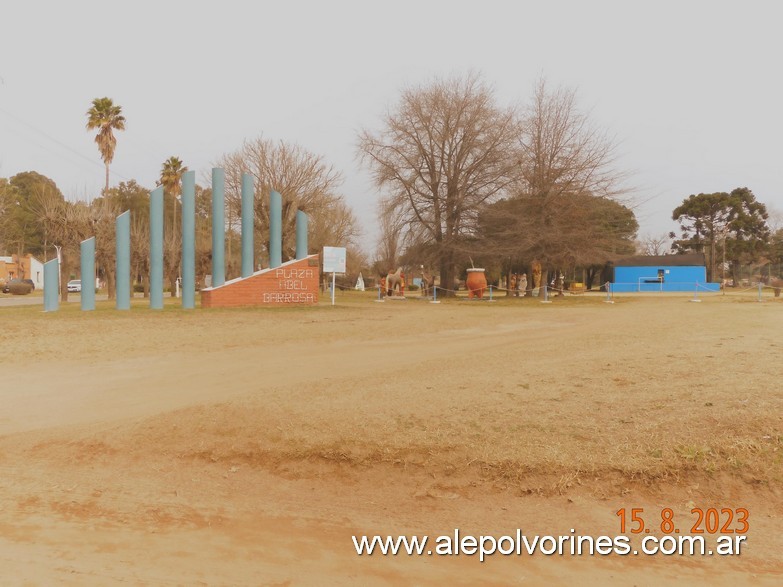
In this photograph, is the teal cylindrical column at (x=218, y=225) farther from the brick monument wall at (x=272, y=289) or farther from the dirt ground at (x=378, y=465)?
the dirt ground at (x=378, y=465)

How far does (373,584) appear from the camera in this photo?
3.20 metres

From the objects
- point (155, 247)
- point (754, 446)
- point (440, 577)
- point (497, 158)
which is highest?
point (497, 158)

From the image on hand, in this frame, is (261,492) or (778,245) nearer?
(261,492)

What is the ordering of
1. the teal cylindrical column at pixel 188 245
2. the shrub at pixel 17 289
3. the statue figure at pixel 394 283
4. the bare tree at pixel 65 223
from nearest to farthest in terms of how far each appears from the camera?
the teal cylindrical column at pixel 188 245 → the bare tree at pixel 65 223 → the statue figure at pixel 394 283 → the shrub at pixel 17 289

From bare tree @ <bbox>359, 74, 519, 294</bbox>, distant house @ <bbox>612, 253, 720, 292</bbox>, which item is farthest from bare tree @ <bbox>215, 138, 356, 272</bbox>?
distant house @ <bbox>612, 253, 720, 292</bbox>

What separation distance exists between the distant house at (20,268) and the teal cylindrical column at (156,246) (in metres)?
43.5

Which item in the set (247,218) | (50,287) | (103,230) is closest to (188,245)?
(247,218)

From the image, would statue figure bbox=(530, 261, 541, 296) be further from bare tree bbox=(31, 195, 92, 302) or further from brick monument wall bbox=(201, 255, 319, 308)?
bare tree bbox=(31, 195, 92, 302)

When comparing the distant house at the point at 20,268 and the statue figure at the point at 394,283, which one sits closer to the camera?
the statue figure at the point at 394,283

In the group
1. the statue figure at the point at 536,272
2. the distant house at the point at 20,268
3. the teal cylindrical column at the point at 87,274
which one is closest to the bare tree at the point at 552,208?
the statue figure at the point at 536,272

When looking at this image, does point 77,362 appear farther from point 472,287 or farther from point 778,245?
point 778,245

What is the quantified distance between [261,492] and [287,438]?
34.2 inches

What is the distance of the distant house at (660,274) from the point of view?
152 ft

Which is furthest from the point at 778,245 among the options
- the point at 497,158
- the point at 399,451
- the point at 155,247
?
the point at 399,451
